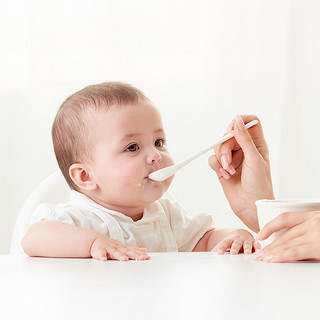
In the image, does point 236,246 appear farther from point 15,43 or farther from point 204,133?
point 15,43

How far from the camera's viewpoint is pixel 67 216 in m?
1.13

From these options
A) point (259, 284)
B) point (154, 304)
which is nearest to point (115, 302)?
point (154, 304)

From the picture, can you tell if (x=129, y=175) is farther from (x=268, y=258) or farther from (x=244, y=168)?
(x=268, y=258)

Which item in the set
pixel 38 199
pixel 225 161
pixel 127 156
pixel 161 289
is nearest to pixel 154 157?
pixel 127 156

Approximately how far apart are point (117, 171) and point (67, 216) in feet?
0.46

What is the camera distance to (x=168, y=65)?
275 cm

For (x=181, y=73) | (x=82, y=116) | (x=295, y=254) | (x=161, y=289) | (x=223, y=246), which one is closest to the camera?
(x=161, y=289)

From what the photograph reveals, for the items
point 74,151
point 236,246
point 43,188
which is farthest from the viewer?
point 43,188

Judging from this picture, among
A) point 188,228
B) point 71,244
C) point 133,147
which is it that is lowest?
point 188,228

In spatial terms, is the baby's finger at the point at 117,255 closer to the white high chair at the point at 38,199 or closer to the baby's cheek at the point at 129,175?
the baby's cheek at the point at 129,175

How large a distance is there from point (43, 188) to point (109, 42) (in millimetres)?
1440

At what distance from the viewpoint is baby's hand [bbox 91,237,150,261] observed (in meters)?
0.92

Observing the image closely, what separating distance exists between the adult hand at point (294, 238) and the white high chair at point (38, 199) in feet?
2.18

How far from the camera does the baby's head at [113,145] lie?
1191mm
